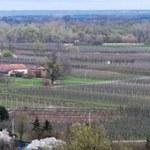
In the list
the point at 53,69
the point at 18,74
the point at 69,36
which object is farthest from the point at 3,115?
the point at 69,36

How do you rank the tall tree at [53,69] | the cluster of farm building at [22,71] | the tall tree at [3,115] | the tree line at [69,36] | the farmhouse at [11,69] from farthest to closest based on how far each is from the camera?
the tree line at [69,36] < the farmhouse at [11,69] < the cluster of farm building at [22,71] < the tall tree at [53,69] < the tall tree at [3,115]

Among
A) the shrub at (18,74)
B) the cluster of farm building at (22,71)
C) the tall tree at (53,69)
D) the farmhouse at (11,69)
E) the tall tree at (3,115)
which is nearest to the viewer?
the tall tree at (3,115)

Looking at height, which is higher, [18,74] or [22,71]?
[22,71]

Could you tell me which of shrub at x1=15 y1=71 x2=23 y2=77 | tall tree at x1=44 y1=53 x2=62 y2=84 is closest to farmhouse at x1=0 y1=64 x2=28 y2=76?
shrub at x1=15 y1=71 x2=23 y2=77

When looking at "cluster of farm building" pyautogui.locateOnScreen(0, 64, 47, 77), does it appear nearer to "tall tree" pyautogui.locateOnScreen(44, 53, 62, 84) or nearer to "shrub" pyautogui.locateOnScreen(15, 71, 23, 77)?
"shrub" pyautogui.locateOnScreen(15, 71, 23, 77)

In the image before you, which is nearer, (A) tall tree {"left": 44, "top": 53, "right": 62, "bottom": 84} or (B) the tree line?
(A) tall tree {"left": 44, "top": 53, "right": 62, "bottom": 84}

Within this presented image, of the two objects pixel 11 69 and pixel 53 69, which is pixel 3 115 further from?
pixel 11 69

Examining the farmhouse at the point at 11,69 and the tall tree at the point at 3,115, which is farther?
the farmhouse at the point at 11,69

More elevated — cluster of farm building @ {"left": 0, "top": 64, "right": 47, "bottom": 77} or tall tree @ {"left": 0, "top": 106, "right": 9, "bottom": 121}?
tall tree @ {"left": 0, "top": 106, "right": 9, "bottom": 121}

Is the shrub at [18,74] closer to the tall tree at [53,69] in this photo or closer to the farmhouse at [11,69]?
the farmhouse at [11,69]

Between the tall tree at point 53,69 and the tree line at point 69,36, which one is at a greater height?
the tall tree at point 53,69

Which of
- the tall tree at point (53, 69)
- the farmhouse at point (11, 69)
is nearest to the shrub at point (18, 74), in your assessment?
the farmhouse at point (11, 69)

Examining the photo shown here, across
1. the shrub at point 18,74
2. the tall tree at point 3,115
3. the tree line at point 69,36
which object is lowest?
the tree line at point 69,36
